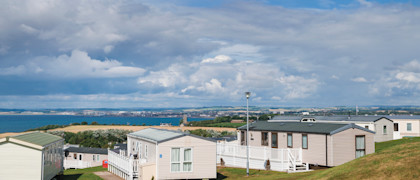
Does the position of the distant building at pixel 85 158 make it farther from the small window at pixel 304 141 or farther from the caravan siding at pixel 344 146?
the caravan siding at pixel 344 146

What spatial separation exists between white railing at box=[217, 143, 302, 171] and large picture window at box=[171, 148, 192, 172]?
7.81m

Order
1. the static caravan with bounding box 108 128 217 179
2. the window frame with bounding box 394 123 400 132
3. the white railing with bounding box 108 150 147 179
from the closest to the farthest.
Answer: the static caravan with bounding box 108 128 217 179, the white railing with bounding box 108 150 147 179, the window frame with bounding box 394 123 400 132

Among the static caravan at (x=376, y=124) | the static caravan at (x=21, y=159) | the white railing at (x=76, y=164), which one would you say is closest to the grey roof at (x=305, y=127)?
the static caravan at (x=376, y=124)

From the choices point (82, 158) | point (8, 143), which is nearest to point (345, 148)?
point (8, 143)

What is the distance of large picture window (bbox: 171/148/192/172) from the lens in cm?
2572

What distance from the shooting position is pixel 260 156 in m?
31.7

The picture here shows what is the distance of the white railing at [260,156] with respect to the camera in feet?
98.5

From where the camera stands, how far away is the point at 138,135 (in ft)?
97.9

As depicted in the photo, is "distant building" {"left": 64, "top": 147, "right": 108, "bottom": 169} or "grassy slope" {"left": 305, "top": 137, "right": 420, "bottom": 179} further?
"distant building" {"left": 64, "top": 147, "right": 108, "bottom": 169}

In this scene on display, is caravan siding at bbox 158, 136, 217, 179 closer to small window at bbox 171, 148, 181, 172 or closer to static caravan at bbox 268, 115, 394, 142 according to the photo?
small window at bbox 171, 148, 181, 172

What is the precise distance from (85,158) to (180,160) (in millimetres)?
30200

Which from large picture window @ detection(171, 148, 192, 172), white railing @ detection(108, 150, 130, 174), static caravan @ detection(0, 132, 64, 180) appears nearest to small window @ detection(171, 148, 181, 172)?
large picture window @ detection(171, 148, 192, 172)

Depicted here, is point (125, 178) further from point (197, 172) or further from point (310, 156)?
point (310, 156)

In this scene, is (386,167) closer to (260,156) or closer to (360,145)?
(360,145)
